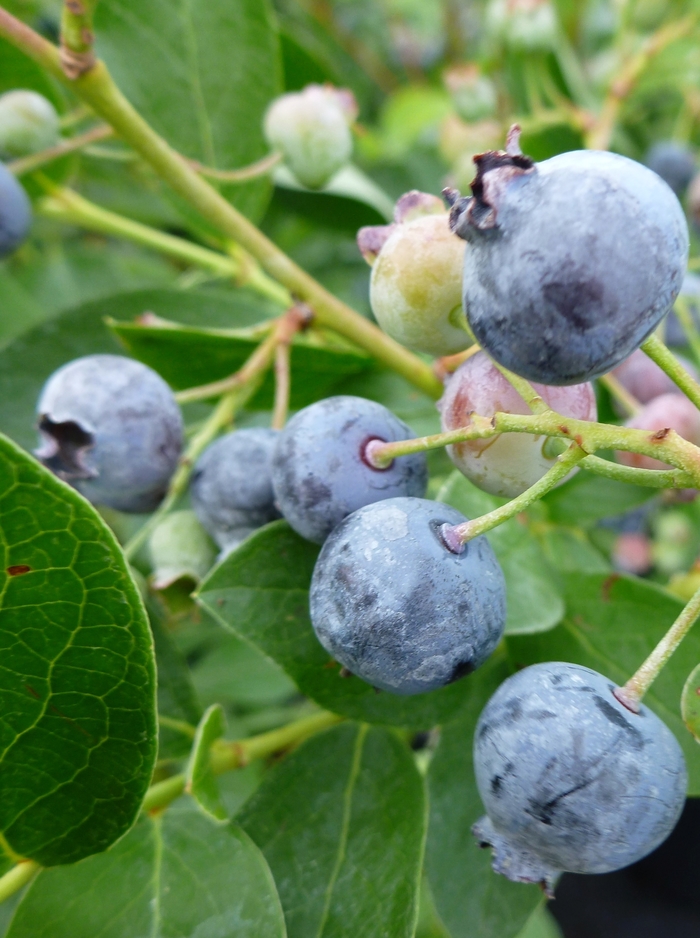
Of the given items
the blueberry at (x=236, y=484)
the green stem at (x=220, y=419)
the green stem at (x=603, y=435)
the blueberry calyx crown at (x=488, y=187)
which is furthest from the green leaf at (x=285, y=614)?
the blueberry calyx crown at (x=488, y=187)

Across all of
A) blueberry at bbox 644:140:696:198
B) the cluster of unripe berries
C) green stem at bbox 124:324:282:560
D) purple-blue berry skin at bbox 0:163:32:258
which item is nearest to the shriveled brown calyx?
green stem at bbox 124:324:282:560

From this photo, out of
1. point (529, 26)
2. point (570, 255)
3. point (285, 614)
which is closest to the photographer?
point (570, 255)

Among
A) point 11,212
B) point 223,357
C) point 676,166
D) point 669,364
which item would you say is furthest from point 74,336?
point 676,166

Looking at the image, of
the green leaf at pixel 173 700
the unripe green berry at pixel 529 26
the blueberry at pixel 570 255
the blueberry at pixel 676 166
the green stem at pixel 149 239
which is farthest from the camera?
the blueberry at pixel 676 166

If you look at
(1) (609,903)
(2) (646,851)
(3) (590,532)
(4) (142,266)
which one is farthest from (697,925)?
(4) (142,266)

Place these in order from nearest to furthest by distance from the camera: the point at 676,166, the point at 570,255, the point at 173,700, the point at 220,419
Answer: the point at 570,255, the point at 220,419, the point at 173,700, the point at 676,166

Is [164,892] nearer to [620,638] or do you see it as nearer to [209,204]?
[620,638]

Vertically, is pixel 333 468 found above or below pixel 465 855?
above

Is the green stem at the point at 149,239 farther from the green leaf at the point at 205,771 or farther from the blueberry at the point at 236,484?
the green leaf at the point at 205,771
